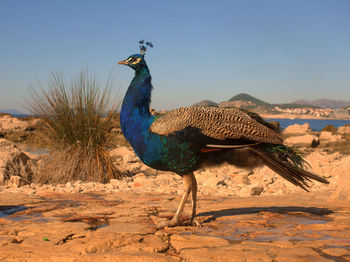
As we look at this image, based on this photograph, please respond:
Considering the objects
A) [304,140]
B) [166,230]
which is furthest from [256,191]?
[304,140]

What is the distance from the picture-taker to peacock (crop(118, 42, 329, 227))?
3.84 m

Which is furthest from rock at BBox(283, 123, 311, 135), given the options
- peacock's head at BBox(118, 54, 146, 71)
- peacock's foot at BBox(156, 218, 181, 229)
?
peacock's foot at BBox(156, 218, 181, 229)

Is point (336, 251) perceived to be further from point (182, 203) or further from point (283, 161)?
point (182, 203)

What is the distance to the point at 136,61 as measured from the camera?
14.6 ft

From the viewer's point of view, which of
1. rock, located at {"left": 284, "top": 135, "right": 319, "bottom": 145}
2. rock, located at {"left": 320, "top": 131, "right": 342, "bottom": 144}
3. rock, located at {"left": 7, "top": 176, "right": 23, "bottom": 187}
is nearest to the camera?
rock, located at {"left": 7, "top": 176, "right": 23, "bottom": 187}

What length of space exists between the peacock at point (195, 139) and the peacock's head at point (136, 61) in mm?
195

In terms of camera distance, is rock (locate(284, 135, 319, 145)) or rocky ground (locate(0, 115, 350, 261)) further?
rock (locate(284, 135, 319, 145))

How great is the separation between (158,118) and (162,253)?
1.57 metres

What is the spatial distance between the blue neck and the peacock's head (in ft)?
0.15

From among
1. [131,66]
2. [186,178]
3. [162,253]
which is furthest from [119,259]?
[131,66]

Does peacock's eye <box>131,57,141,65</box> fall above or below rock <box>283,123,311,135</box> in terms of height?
above

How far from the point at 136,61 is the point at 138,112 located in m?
0.73

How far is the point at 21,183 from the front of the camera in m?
7.28

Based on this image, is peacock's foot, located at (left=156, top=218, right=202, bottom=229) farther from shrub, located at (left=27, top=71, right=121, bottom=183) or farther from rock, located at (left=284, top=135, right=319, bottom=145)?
rock, located at (left=284, top=135, right=319, bottom=145)
